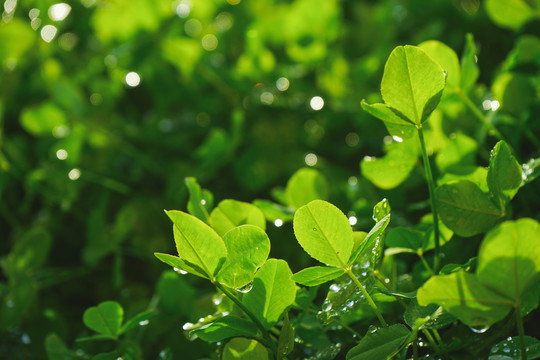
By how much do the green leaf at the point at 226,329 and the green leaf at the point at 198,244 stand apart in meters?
0.05

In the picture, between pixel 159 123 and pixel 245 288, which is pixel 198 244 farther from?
pixel 159 123

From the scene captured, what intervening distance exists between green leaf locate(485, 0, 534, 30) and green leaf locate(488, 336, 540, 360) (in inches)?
23.1

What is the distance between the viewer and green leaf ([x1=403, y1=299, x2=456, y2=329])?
471 mm

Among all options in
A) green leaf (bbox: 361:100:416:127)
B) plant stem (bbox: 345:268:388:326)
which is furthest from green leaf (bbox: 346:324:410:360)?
green leaf (bbox: 361:100:416:127)

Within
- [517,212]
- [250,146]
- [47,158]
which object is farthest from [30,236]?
[517,212]

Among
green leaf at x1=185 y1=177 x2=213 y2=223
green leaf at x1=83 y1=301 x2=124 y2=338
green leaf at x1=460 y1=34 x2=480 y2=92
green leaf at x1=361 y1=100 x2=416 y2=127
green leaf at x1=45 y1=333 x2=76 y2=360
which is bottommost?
green leaf at x1=45 y1=333 x2=76 y2=360

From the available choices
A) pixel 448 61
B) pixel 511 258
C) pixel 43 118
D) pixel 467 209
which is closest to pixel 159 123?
pixel 43 118

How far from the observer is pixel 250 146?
1.11m

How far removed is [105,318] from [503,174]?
490mm

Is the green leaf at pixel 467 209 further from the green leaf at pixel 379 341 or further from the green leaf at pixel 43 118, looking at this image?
the green leaf at pixel 43 118

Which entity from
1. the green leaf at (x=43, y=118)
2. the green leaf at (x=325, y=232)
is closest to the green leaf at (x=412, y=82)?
the green leaf at (x=325, y=232)

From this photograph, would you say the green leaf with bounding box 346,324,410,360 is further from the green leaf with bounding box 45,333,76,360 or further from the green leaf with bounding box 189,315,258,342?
the green leaf with bounding box 45,333,76,360

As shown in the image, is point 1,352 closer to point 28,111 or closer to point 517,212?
point 28,111

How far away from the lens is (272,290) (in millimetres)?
521
